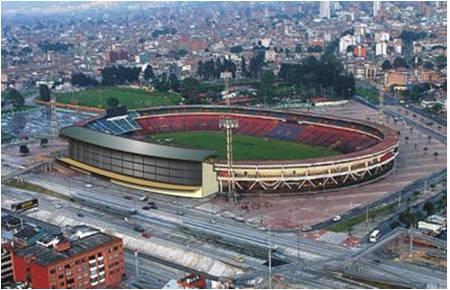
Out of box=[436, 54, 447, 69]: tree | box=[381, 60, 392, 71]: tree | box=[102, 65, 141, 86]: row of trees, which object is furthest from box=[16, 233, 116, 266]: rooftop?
box=[436, 54, 447, 69]: tree

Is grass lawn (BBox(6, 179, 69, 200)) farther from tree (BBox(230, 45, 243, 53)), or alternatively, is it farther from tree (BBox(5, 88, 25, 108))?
tree (BBox(230, 45, 243, 53))

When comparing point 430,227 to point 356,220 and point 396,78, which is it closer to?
point 356,220

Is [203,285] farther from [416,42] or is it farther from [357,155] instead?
[416,42]

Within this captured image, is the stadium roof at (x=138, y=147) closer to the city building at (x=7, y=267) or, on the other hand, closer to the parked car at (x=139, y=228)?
the parked car at (x=139, y=228)

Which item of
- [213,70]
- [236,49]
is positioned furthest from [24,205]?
[236,49]

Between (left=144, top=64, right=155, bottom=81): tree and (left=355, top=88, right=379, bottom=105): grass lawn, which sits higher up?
(left=144, top=64, right=155, bottom=81): tree

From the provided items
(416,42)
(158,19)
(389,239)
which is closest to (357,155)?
(389,239)

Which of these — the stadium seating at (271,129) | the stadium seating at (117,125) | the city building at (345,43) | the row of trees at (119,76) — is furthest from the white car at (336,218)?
Result: the city building at (345,43)
